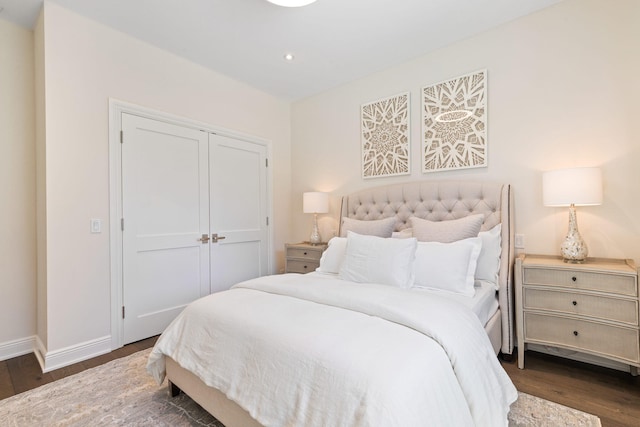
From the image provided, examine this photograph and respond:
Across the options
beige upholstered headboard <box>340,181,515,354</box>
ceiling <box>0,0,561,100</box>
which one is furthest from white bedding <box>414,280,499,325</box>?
ceiling <box>0,0,561,100</box>

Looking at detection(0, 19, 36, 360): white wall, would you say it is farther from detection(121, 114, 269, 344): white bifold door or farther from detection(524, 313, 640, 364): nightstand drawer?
detection(524, 313, 640, 364): nightstand drawer

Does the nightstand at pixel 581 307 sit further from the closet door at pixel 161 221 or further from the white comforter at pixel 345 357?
the closet door at pixel 161 221

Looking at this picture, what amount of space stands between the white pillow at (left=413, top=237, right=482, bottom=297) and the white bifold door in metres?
2.23

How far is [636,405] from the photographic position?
1744 millimetres

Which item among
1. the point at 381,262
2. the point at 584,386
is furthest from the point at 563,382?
the point at 381,262

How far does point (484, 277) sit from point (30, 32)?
4.27 m

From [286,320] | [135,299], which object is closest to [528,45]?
[286,320]

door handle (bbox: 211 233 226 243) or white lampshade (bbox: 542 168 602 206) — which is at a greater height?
white lampshade (bbox: 542 168 602 206)

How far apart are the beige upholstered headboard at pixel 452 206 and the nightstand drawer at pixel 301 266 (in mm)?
661

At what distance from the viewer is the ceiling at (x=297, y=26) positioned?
2.31m

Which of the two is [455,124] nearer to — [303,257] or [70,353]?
[303,257]

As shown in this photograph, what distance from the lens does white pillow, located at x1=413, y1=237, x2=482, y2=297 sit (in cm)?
204

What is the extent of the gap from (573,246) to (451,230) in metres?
0.78

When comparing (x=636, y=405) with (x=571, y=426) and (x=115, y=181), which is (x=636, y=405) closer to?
(x=571, y=426)
